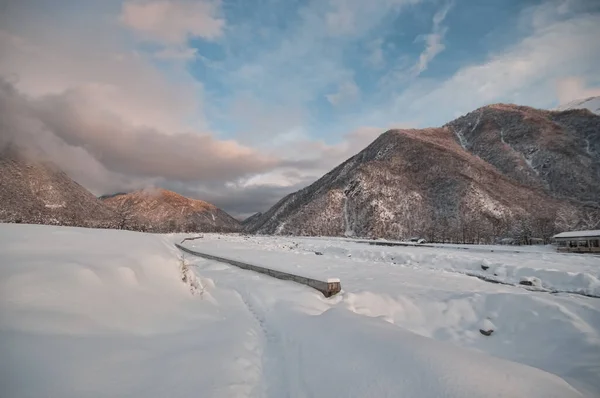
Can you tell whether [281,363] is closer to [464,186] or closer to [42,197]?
[464,186]

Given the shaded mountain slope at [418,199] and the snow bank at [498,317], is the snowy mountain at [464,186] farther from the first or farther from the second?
the snow bank at [498,317]

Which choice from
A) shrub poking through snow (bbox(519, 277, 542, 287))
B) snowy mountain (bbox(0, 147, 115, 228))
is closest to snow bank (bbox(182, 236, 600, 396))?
shrub poking through snow (bbox(519, 277, 542, 287))

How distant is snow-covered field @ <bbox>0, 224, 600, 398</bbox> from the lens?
3098mm

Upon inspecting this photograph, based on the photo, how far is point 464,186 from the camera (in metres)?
81.6

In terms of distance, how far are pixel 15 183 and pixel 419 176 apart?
12300 cm

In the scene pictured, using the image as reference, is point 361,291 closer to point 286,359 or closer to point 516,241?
point 286,359

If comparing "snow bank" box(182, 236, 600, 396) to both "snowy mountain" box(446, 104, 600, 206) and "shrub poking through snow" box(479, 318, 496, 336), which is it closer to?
"shrub poking through snow" box(479, 318, 496, 336)

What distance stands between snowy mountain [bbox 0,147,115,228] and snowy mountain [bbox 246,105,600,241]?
60180 mm

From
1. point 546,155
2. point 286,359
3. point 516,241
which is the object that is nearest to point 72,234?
point 286,359

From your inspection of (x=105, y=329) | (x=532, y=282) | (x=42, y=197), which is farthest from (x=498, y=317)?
(x=42, y=197)

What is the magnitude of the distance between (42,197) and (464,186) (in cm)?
12421

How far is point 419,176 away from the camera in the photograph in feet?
313

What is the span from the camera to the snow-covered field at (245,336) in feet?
10.2

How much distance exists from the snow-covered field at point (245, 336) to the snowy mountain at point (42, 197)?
86.3 meters
